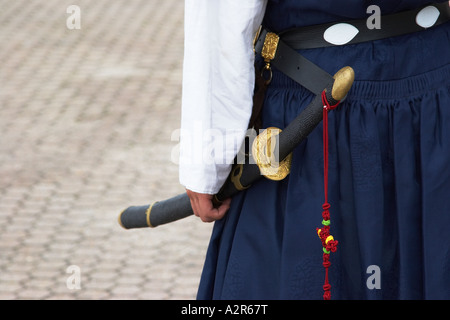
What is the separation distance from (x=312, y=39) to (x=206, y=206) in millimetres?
496

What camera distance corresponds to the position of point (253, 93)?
1826 millimetres

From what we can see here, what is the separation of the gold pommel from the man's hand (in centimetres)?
42

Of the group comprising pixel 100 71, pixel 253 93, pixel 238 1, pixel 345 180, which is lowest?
pixel 345 180

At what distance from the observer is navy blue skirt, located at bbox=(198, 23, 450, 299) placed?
172 cm

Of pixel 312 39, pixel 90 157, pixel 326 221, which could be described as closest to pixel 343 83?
pixel 312 39

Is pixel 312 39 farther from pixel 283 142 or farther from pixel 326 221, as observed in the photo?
pixel 326 221

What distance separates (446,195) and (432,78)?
28 centimetres

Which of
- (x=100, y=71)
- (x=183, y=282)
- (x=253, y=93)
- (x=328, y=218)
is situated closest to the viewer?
(x=328, y=218)

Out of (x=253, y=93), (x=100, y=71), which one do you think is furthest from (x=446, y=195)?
(x=100, y=71)

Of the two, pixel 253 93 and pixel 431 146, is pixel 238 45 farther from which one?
pixel 431 146

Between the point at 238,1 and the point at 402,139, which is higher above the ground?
the point at 238,1

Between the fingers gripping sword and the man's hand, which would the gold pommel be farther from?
the man's hand

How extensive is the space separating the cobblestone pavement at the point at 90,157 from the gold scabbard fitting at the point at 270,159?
1737mm

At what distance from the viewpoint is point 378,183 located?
1.73 m
